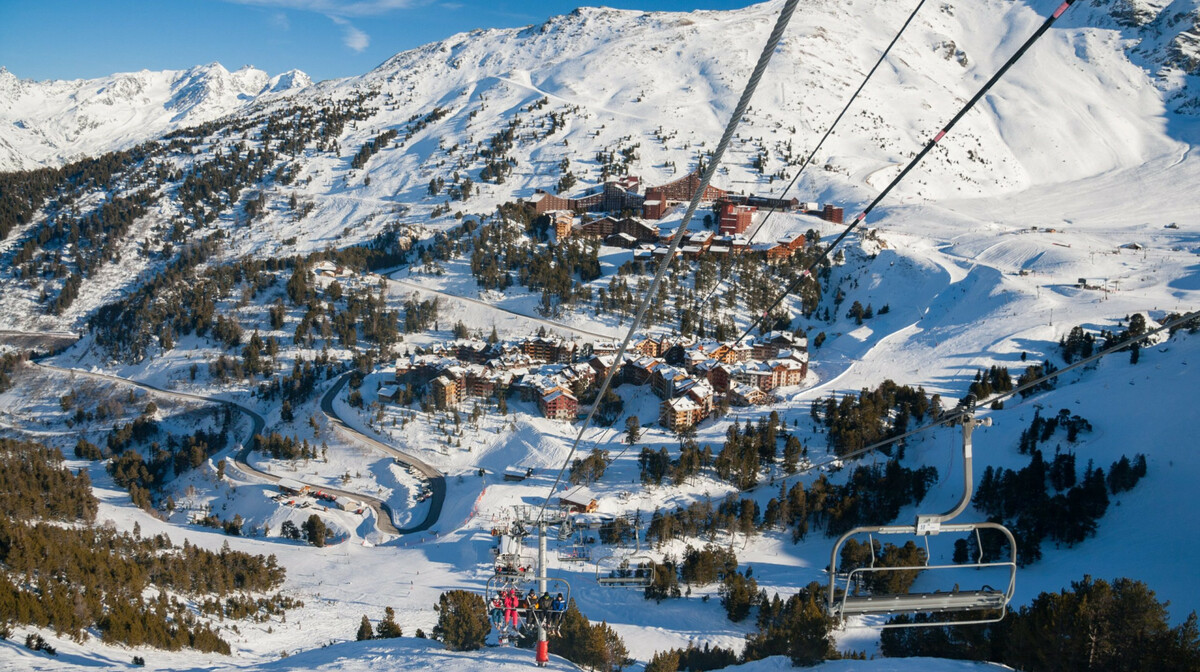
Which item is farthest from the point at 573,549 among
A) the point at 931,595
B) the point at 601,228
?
the point at 601,228

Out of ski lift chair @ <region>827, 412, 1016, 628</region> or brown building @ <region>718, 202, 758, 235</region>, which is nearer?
ski lift chair @ <region>827, 412, 1016, 628</region>

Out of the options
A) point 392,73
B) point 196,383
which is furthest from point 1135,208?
point 392,73

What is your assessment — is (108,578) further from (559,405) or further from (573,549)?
(559,405)

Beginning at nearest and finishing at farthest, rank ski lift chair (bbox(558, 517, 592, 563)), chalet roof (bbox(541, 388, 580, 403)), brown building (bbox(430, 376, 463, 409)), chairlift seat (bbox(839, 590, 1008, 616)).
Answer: chairlift seat (bbox(839, 590, 1008, 616)) < ski lift chair (bbox(558, 517, 592, 563)) < chalet roof (bbox(541, 388, 580, 403)) < brown building (bbox(430, 376, 463, 409))

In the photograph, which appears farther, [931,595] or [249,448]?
[249,448]

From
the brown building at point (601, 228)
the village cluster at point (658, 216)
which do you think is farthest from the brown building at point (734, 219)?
the brown building at point (601, 228)

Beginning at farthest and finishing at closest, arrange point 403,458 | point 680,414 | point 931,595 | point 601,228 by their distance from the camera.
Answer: point 601,228
point 403,458
point 680,414
point 931,595

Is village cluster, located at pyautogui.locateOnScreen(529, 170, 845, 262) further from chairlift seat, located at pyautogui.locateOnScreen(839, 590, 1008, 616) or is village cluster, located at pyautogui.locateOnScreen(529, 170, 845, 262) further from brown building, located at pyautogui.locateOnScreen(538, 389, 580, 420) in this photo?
chairlift seat, located at pyautogui.locateOnScreen(839, 590, 1008, 616)

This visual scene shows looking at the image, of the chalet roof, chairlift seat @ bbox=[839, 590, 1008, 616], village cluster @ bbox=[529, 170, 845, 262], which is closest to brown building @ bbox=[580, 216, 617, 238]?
village cluster @ bbox=[529, 170, 845, 262]
